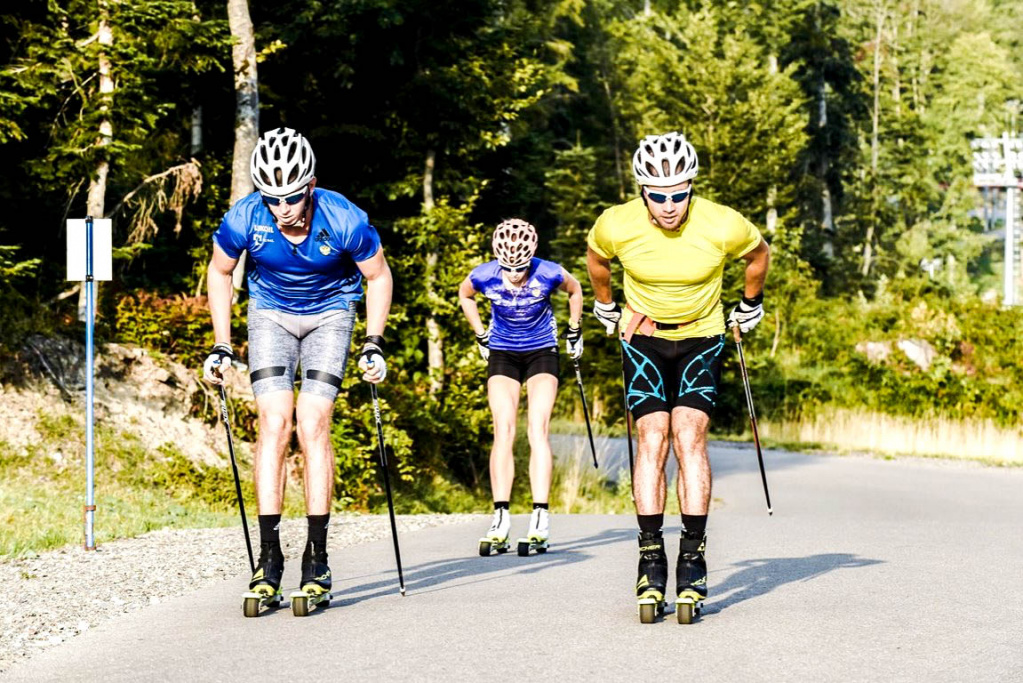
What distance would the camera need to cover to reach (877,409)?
31.2 metres

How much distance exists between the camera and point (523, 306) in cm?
991

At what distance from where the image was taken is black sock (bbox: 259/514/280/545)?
22.5 feet

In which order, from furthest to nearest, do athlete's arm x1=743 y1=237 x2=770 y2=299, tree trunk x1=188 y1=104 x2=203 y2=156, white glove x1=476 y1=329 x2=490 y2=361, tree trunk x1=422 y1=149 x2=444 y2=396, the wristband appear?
1. tree trunk x1=188 y1=104 x2=203 y2=156
2. tree trunk x1=422 y1=149 x2=444 y2=396
3. white glove x1=476 y1=329 x2=490 y2=361
4. the wristband
5. athlete's arm x1=743 y1=237 x2=770 y2=299

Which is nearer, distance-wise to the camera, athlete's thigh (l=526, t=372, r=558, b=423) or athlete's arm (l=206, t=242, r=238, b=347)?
athlete's arm (l=206, t=242, r=238, b=347)

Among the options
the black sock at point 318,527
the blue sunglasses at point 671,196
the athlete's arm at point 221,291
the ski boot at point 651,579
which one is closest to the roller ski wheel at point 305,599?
the black sock at point 318,527

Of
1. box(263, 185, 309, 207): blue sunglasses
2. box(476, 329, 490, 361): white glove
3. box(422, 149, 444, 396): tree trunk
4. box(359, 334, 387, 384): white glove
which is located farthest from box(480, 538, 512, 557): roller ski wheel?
box(422, 149, 444, 396): tree trunk

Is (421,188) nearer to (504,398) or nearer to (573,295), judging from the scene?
(573,295)

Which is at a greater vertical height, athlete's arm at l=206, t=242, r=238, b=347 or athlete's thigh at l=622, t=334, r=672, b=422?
athlete's arm at l=206, t=242, r=238, b=347

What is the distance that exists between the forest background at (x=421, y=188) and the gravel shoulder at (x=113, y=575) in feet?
12.6

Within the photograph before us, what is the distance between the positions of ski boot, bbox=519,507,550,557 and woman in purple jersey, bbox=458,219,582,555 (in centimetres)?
6

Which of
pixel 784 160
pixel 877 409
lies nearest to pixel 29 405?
pixel 877 409

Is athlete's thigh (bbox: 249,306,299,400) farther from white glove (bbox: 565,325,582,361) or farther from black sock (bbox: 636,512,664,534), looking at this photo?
white glove (bbox: 565,325,582,361)

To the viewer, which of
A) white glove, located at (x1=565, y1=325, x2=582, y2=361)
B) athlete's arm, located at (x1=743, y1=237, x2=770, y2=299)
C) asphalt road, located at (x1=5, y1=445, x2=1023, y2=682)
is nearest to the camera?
asphalt road, located at (x1=5, y1=445, x2=1023, y2=682)

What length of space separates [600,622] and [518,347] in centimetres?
349
